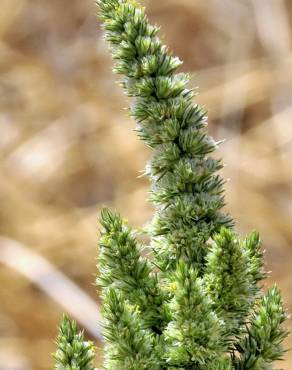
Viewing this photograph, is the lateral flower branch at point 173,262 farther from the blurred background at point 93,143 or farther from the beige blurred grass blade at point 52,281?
the blurred background at point 93,143

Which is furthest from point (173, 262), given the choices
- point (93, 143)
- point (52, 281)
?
point (93, 143)

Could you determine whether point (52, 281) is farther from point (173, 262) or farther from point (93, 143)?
point (173, 262)

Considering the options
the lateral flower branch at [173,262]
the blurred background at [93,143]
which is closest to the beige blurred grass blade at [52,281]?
the blurred background at [93,143]

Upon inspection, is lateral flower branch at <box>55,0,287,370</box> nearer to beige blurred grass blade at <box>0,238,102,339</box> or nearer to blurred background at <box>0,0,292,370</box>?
beige blurred grass blade at <box>0,238,102,339</box>

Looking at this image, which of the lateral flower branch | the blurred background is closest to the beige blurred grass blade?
the blurred background

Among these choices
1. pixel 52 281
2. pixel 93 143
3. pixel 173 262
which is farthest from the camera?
pixel 93 143

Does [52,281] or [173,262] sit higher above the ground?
[52,281]

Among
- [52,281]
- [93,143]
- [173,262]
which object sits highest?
[93,143]
